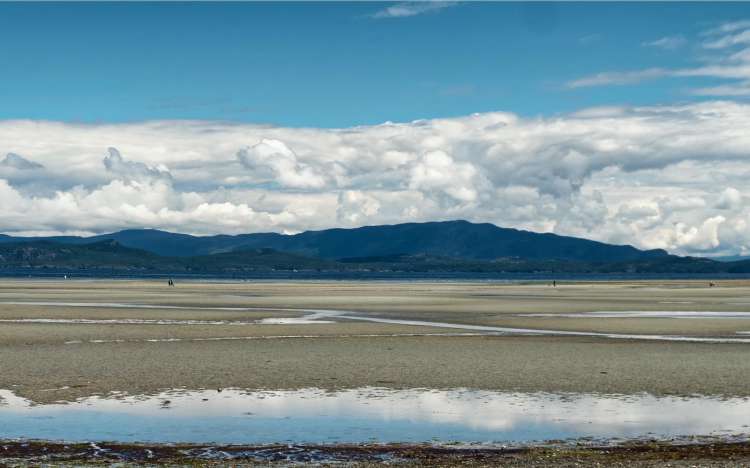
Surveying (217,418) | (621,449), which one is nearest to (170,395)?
(217,418)

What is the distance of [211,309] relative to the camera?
67062mm

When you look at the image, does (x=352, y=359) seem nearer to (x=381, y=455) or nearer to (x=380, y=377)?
(x=380, y=377)

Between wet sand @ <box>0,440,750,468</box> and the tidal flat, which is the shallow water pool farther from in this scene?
wet sand @ <box>0,440,750,468</box>

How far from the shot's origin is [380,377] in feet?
93.5

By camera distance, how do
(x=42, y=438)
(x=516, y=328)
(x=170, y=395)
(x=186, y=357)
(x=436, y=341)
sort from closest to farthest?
(x=42, y=438), (x=170, y=395), (x=186, y=357), (x=436, y=341), (x=516, y=328)

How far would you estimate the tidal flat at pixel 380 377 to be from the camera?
65.6 ft

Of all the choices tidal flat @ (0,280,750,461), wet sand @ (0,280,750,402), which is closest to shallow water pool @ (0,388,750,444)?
tidal flat @ (0,280,750,461)

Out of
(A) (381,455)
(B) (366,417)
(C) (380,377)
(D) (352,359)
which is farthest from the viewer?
(D) (352,359)

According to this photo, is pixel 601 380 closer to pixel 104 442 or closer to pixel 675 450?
pixel 675 450

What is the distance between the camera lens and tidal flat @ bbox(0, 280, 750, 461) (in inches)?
787

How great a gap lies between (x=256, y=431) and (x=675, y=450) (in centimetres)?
901

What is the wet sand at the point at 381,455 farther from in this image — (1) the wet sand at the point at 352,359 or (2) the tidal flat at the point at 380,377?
(1) the wet sand at the point at 352,359

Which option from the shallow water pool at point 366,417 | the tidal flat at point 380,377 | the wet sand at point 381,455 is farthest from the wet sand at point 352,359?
the wet sand at point 381,455

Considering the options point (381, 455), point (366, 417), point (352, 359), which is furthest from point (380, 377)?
point (381, 455)
